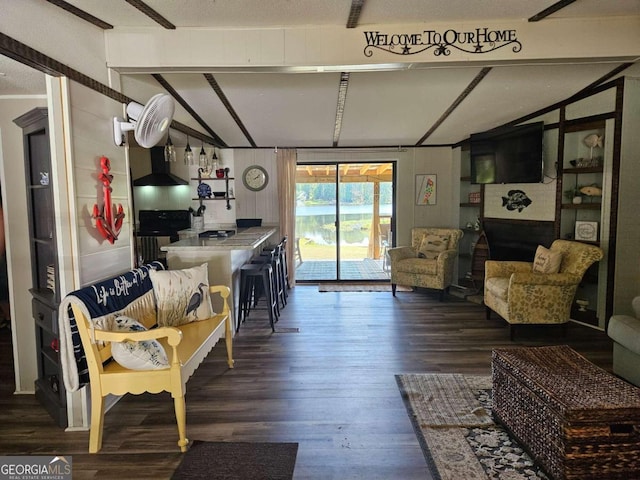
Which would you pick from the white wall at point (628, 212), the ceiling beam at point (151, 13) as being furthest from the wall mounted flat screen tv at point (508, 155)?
the ceiling beam at point (151, 13)

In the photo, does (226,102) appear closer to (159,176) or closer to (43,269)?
(43,269)

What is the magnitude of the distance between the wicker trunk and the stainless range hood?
18.2 ft

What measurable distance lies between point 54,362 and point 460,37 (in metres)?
3.45

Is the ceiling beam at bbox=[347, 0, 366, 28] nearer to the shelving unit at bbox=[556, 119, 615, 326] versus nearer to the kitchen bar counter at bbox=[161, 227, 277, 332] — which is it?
the kitchen bar counter at bbox=[161, 227, 277, 332]

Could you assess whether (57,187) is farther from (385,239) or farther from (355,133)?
→ (385,239)

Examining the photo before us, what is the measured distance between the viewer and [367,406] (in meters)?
2.56

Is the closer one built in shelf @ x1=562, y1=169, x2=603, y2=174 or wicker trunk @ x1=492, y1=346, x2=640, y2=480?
wicker trunk @ x1=492, y1=346, x2=640, y2=480

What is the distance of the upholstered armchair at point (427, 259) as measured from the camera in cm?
513

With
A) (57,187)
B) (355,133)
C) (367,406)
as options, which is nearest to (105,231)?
(57,187)

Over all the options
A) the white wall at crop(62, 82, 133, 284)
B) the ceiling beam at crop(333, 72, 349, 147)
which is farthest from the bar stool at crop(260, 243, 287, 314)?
the white wall at crop(62, 82, 133, 284)

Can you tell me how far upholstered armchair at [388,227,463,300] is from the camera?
5.13m

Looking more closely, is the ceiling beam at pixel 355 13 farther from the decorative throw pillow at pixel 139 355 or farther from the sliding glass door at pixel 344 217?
the sliding glass door at pixel 344 217

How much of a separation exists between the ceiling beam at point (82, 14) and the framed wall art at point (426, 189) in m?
4.63

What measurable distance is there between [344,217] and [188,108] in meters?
3.07
